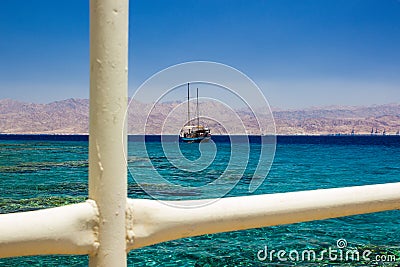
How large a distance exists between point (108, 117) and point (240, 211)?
1.16 ft

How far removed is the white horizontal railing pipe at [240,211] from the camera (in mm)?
871

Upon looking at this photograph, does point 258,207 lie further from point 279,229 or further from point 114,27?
point 279,229

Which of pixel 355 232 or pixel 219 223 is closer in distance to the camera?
pixel 219 223

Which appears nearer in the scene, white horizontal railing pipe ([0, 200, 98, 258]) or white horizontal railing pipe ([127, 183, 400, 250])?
white horizontal railing pipe ([0, 200, 98, 258])

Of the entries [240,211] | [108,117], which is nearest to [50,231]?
[108,117]

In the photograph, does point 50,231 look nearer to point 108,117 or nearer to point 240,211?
point 108,117

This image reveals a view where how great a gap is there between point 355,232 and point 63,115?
109 meters

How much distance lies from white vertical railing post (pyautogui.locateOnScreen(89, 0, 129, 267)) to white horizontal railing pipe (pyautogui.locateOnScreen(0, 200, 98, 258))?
2cm

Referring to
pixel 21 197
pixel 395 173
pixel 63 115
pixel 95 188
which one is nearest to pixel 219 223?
pixel 95 188

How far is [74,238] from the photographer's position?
0.81 meters

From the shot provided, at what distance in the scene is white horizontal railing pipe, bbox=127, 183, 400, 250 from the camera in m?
0.87

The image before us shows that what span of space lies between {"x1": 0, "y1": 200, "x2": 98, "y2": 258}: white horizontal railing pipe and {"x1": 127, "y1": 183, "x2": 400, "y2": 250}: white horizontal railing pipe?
8 centimetres

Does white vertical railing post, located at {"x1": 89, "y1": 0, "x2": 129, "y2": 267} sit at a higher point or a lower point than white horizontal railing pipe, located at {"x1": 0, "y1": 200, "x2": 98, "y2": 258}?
higher

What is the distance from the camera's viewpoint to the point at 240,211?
3.11 feet
